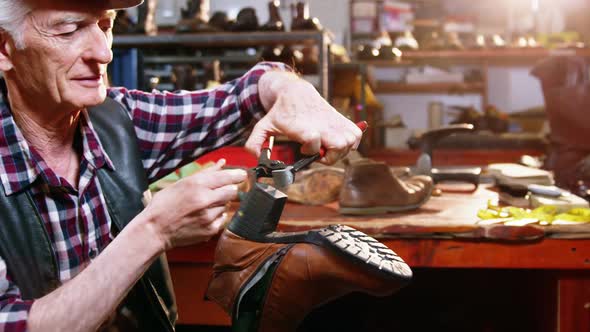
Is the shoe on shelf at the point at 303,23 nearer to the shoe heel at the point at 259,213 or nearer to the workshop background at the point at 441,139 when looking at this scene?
the workshop background at the point at 441,139

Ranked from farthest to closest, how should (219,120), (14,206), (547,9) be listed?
(547,9)
(219,120)
(14,206)

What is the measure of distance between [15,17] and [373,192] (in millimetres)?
975

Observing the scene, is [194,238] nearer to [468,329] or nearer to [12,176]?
[12,176]

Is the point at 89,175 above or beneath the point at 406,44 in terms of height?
beneath

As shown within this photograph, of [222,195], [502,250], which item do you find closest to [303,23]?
[502,250]

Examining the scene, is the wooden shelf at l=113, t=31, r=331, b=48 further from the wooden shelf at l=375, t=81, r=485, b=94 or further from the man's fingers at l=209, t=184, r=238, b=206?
the wooden shelf at l=375, t=81, r=485, b=94

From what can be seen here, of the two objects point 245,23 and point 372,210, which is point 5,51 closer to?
point 372,210

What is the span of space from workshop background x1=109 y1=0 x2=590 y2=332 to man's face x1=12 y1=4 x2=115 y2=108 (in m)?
0.53

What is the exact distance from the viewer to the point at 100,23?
1262mm

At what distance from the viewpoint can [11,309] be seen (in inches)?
39.1

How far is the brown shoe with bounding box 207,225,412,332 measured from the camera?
0.92 m

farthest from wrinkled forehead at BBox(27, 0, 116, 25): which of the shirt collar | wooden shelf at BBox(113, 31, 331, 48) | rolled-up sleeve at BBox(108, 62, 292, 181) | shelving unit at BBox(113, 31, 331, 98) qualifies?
wooden shelf at BBox(113, 31, 331, 48)

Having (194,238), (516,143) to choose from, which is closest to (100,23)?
(194,238)

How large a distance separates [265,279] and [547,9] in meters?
5.94
